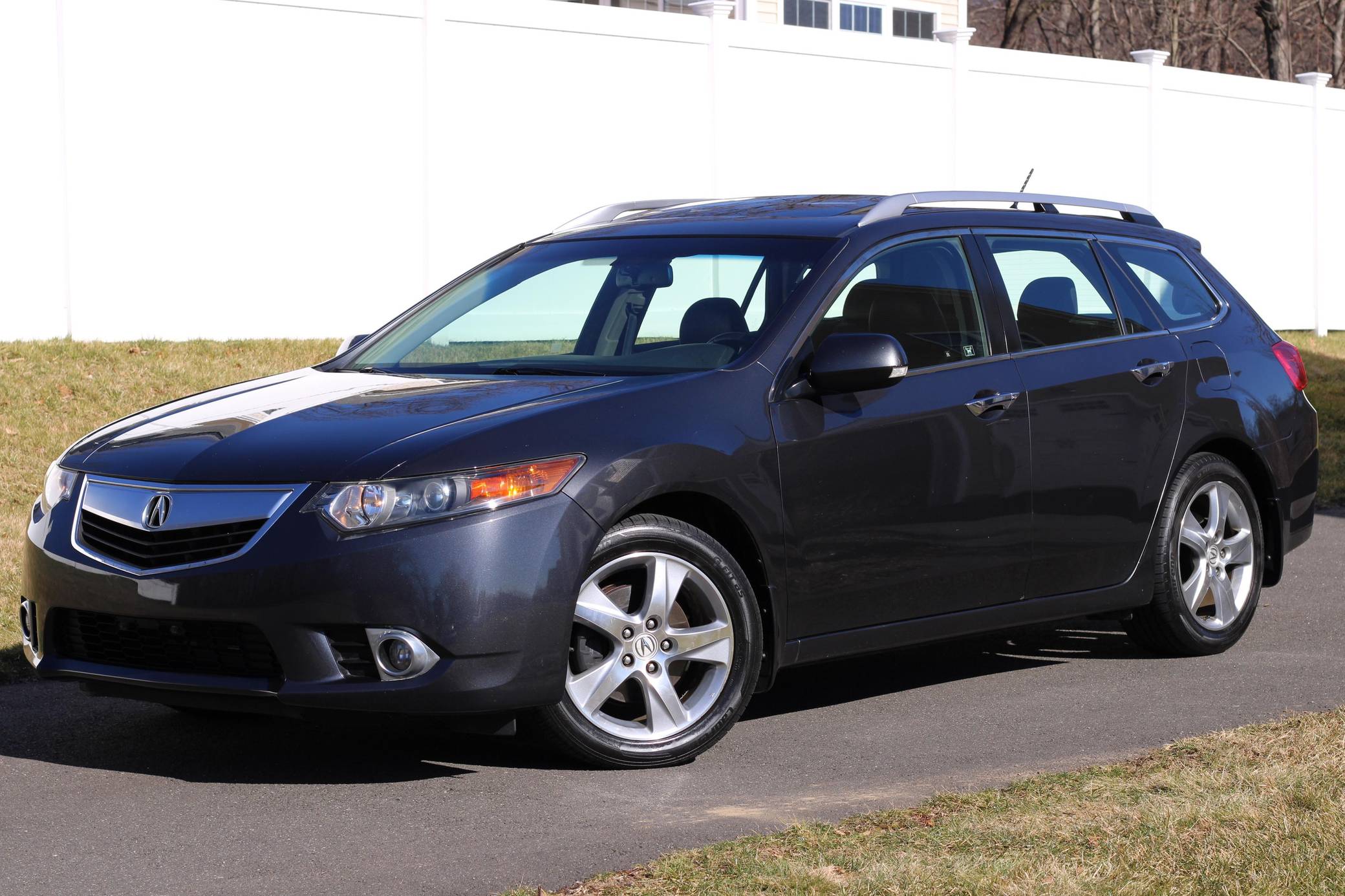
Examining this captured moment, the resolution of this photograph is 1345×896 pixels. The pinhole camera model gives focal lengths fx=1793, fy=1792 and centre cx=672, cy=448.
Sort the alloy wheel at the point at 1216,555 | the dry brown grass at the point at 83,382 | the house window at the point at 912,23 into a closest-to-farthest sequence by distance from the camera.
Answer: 1. the alloy wheel at the point at 1216,555
2. the dry brown grass at the point at 83,382
3. the house window at the point at 912,23

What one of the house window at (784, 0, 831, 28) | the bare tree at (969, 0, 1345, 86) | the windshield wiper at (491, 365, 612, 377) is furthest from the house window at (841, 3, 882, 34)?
the windshield wiper at (491, 365, 612, 377)

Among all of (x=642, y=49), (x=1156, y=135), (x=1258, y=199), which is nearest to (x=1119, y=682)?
(x=642, y=49)

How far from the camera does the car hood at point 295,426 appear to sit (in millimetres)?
5023

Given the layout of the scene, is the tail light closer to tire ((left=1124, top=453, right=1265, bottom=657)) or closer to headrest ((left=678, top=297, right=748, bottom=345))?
tire ((left=1124, top=453, right=1265, bottom=657))

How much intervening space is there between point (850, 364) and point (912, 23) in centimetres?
2413

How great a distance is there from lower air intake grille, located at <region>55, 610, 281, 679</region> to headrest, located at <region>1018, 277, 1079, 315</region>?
10.1 ft

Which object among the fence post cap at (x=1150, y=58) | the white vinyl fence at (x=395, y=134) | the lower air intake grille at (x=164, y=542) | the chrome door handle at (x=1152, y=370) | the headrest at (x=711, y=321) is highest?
the fence post cap at (x=1150, y=58)

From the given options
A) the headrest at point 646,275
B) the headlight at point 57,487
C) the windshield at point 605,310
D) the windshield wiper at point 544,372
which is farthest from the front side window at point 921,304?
the headlight at point 57,487

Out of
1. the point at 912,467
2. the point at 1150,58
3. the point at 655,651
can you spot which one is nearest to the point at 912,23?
the point at 1150,58

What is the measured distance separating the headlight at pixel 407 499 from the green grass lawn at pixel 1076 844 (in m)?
1.13

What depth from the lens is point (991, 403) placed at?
20.3 ft

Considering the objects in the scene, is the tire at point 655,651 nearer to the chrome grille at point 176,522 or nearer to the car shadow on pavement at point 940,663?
the car shadow on pavement at point 940,663

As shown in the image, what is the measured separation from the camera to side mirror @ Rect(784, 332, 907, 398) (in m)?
5.61

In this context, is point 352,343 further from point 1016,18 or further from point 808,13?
point 1016,18
